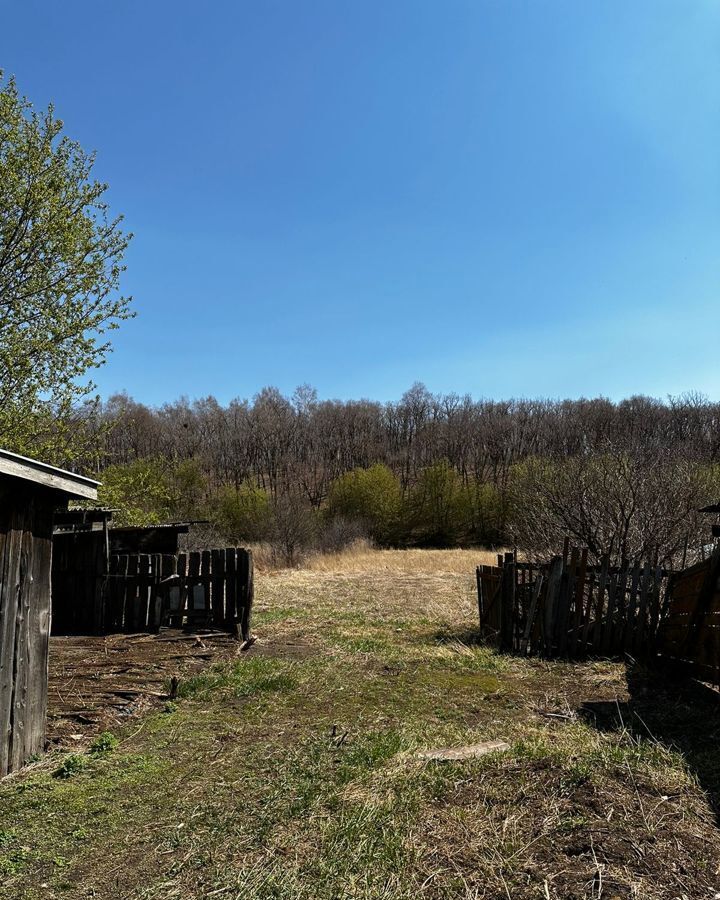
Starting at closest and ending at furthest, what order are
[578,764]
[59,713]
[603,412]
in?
[578,764], [59,713], [603,412]

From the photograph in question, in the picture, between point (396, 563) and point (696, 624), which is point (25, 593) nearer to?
point (696, 624)

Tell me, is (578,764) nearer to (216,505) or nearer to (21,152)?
(21,152)

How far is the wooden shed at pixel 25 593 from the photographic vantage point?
4934mm

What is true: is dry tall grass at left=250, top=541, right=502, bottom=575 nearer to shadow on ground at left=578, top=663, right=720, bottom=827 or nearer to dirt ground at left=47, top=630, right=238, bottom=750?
dirt ground at left=47, top=630, right=238, bottom=750

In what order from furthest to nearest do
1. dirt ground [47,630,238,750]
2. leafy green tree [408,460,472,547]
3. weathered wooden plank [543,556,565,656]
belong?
leafy green tree [408,460,472,547]
weathered wooden plank [543,556,565,656]
dirt ground [47,630,238,750]

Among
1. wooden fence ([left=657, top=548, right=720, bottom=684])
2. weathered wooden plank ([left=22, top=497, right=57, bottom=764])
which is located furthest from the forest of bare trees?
weathered wooden plank ([left=22, top=497, right=57, bottom=764])

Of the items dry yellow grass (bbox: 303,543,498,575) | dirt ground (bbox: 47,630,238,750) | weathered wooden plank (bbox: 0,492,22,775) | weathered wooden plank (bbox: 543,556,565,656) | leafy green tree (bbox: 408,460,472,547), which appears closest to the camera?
weathered wooden plank (bbox: 0,492,22,775)

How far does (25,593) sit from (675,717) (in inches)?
242

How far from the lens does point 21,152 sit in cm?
1165

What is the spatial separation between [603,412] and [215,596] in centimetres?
5950

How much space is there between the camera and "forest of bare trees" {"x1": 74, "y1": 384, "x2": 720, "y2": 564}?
14.9 metres

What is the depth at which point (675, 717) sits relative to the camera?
19.7 ft

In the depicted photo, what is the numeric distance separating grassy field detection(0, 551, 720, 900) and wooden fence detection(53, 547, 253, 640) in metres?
2.64

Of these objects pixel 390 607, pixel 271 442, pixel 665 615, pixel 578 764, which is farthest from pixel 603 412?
pixel 578 764
